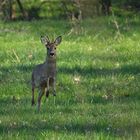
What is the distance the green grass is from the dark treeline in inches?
550

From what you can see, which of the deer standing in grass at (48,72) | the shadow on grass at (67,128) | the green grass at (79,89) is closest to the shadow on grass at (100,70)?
the green grass at (79,89)

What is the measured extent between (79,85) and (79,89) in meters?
0.41

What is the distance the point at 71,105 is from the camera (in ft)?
35.2

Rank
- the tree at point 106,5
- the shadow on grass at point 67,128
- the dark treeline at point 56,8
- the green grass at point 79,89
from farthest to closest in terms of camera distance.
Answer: the dark treeline at point 56,8 < the tree at point 106,5 < the green grass at point 79,89 < the shadow on grass at point 67,128

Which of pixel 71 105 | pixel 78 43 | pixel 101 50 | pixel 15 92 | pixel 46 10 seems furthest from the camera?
pixel 46 10

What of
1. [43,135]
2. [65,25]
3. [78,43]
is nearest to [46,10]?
[65,25]

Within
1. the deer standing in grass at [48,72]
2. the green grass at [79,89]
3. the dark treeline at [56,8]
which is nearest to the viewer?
the green grass at [79,89]

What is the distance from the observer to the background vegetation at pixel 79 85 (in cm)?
866

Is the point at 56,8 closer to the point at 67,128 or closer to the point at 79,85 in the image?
the point at 79,85

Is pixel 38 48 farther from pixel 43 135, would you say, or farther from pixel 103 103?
pixel 43 135

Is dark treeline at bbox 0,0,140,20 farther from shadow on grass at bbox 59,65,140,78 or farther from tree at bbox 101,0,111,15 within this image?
shadow on grass at bbox 59,65,140,78

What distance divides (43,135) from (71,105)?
8.59 feet

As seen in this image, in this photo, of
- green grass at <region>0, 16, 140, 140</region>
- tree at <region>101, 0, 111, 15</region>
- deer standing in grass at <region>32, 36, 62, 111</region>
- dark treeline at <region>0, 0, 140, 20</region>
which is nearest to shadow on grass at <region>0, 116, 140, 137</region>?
green grass at <region>0, 16, 140, 140</region>

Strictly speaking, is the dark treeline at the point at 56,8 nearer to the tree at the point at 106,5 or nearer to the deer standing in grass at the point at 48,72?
the tree at the point at 106,5
